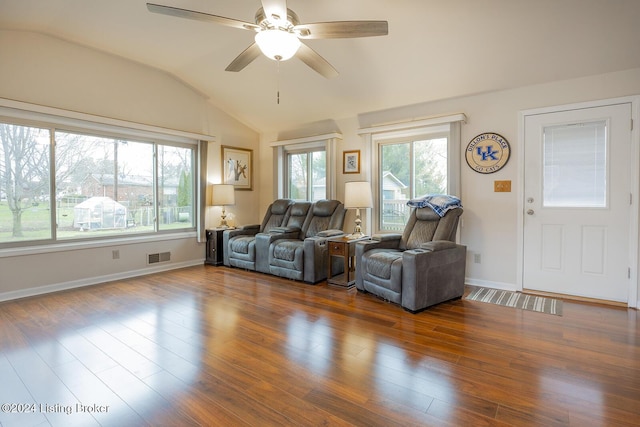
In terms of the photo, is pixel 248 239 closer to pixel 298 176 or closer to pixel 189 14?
pixel 298 176

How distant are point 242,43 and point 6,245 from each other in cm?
343

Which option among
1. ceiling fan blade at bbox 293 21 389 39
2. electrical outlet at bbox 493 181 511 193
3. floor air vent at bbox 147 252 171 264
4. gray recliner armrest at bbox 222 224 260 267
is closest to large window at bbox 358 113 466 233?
electrical outlet at bbox 493 181 511 193

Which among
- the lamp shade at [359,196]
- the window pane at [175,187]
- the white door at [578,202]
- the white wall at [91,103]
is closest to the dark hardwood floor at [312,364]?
the white door at [578,202]

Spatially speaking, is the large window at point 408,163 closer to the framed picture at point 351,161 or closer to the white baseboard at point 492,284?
the framed picture at point 351,161

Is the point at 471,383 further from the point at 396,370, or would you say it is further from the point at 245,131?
the point at 245,131

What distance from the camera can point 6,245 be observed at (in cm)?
352

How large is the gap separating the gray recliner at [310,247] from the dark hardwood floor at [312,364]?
81 cm

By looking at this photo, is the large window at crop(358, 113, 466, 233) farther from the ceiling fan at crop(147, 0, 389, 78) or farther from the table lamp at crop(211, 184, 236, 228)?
the table lamp at crop(211, 184, 236, 228)

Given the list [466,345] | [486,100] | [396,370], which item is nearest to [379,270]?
[466,345]

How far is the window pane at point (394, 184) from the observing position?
4566 millimetres

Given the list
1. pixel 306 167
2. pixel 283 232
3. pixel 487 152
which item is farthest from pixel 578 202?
pixel 306 167

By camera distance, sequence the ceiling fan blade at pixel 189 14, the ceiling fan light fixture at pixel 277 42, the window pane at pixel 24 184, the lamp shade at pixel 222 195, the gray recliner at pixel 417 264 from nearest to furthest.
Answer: the ceiling fan blade at pixel 189 14 < the ceiling fan light fixture at pixel 277 42 < the gray recliner at pixel 417 264 < the window pane at pixel 24 184 < the lamp shade at pixel 222 195

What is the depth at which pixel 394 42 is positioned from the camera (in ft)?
11.1

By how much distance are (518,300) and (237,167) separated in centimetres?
466
